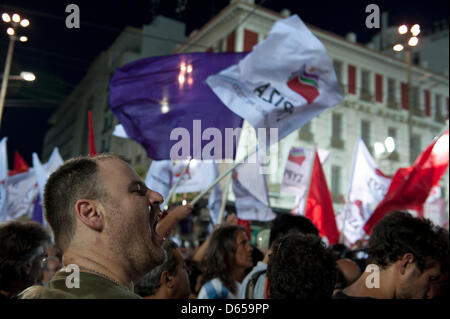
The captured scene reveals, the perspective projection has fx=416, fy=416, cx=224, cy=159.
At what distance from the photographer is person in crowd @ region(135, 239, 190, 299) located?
286 cm

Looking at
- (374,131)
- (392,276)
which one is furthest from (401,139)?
(392,276)

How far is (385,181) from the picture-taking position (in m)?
8.95

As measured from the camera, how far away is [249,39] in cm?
2520

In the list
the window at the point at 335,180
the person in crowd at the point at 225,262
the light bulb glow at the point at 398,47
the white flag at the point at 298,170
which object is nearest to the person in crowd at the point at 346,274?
the person in crowd at the point at 225,262

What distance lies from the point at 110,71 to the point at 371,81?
21894mm

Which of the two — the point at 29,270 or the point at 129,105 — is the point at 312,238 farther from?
the point at 129,105

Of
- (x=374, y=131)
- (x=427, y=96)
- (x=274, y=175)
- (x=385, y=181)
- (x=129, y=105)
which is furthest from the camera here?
(x=427, y=96)

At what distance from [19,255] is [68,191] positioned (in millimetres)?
1285

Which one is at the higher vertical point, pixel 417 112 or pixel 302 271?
pixel 417 112

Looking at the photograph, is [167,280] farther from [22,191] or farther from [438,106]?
[438,106]

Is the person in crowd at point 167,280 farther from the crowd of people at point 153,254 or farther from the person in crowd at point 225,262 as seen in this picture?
the person in crowd at point 225,262

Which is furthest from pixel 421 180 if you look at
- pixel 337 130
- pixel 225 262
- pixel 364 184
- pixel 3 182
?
pixel 337 130

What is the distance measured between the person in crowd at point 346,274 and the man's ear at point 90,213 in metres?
2.35

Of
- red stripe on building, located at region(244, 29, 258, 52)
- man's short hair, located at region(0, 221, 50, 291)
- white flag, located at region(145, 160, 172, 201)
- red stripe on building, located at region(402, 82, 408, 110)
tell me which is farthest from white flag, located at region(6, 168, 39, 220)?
red stripe on building, located at region(402, 82, 408, 110)
